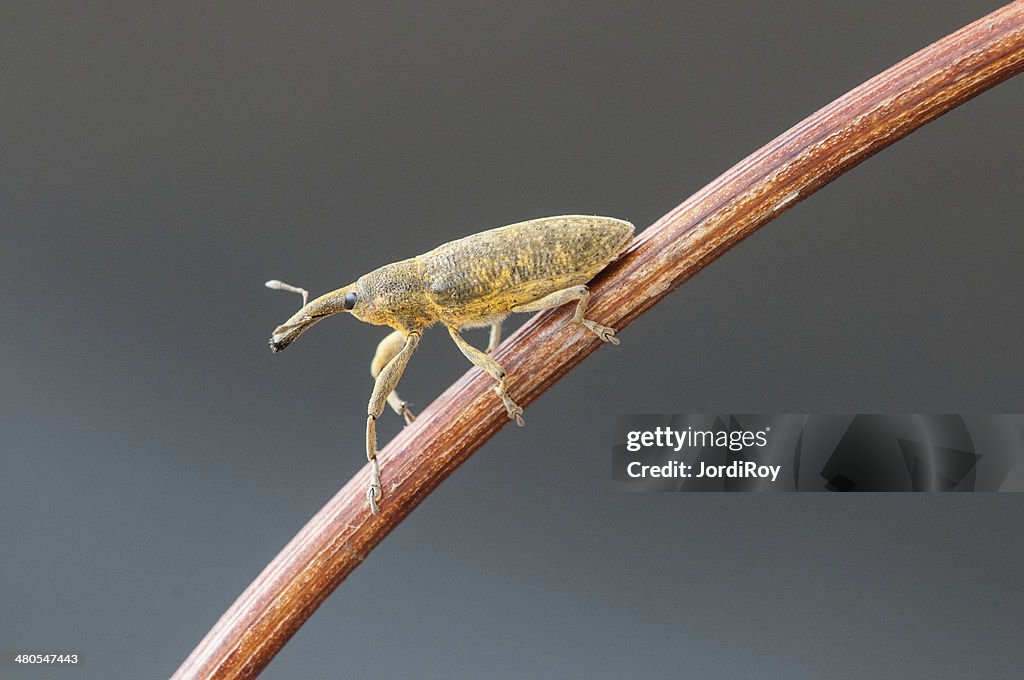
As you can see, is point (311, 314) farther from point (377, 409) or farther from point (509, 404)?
point (509, 404)

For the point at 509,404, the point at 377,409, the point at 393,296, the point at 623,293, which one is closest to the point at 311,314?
the point at 393,296

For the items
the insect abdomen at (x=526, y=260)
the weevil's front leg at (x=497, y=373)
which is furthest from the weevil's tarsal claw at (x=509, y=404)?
the insect abdomen at (x=526, y=260)

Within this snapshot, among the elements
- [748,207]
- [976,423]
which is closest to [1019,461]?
[976,423]

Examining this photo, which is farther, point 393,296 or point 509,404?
point 393,296

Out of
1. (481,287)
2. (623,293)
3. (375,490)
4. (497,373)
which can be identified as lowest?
(375,490)

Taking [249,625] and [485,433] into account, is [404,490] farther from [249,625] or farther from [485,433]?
[249,625]

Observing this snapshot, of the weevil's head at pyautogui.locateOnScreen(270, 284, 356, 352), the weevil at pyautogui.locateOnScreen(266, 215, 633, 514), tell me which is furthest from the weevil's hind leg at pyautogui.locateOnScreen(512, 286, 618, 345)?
the weevil's head at pyautogui.locateOnScreen(270, 284, 356, 352)

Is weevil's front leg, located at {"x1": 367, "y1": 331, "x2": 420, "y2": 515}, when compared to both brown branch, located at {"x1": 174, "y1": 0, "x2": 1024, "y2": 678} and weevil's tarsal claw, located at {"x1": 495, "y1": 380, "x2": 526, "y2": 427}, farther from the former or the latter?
weevil's tarsal claw, located at {"x1": 495, "y1": 380, "x2": 526, "y2": 427}
